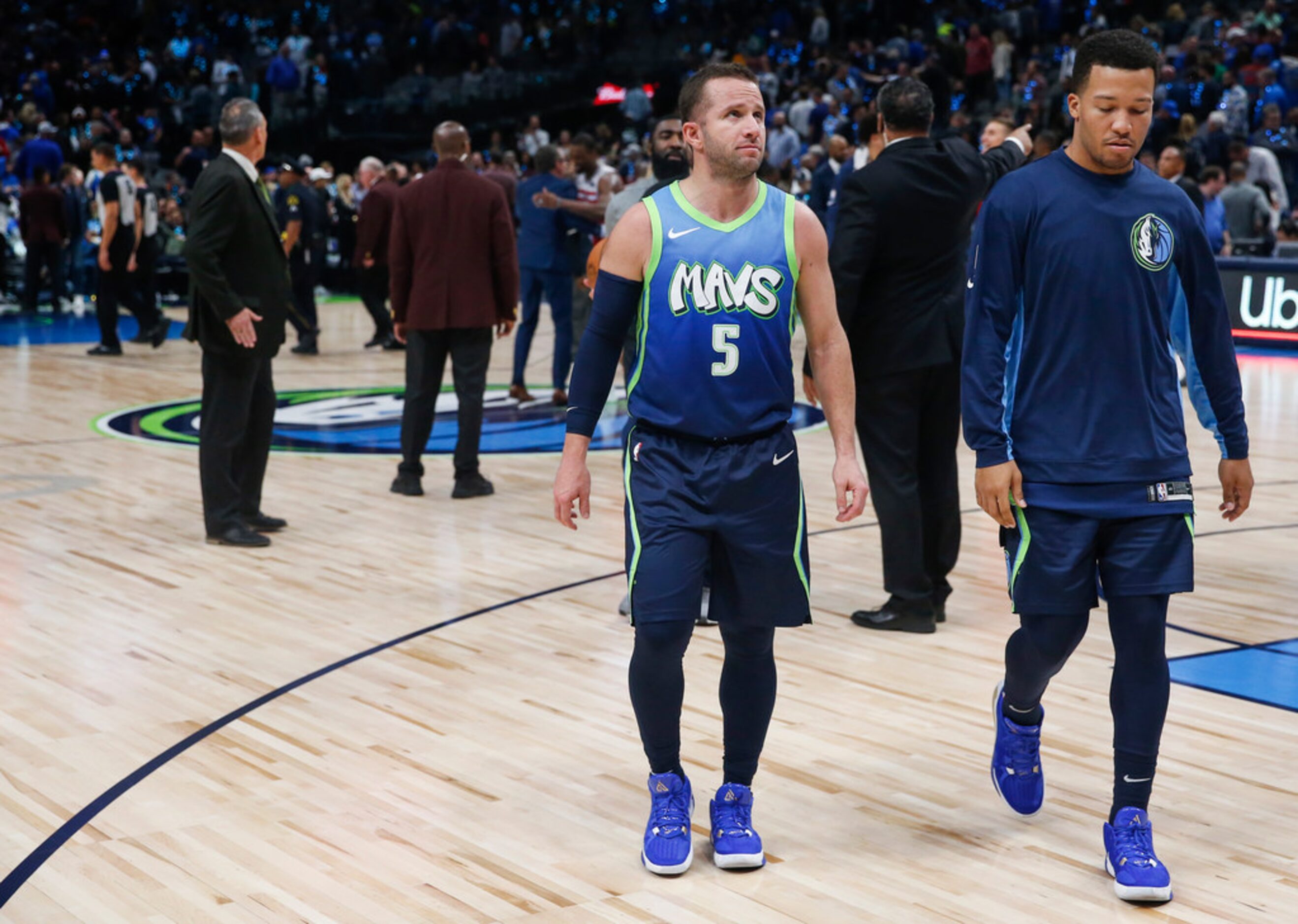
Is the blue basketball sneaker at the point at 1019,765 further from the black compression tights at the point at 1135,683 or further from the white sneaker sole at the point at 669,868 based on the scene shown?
the white sneaker sole at the point at 669,868

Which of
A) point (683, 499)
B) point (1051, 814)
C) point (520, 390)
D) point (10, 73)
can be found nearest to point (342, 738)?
point (683, 499)

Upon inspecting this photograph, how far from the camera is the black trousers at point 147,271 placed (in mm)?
13555

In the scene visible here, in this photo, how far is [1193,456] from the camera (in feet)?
28.3

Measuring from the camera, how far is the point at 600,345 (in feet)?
10.6

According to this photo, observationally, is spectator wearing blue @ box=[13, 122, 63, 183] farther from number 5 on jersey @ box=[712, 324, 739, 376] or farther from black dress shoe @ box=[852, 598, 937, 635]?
number 5 on jersey @ box=[712, 324, 739, 376]

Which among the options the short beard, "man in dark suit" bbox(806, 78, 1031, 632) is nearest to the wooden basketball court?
"man in dark suit" bbox(806, 78, 1031, 632)

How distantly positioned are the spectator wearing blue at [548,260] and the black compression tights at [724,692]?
22.2 ft

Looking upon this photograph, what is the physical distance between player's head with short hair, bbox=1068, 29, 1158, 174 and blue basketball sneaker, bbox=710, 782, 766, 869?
143 centimetres

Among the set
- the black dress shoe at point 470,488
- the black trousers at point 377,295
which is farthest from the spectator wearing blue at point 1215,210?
the black trousers at point 377,295

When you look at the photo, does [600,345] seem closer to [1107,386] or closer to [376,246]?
[1107,386]

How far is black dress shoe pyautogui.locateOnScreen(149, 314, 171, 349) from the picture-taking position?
1417 cm

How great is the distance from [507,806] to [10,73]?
924 inches

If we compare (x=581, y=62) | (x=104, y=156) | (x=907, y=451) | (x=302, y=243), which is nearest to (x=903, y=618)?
(x=907, y=451)

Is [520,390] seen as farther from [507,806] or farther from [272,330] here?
[507,806]
